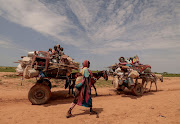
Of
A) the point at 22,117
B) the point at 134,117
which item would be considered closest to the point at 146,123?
the point at 134,117

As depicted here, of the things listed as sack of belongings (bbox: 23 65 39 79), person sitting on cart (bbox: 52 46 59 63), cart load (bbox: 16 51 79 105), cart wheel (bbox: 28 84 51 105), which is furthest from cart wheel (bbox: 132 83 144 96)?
sack of belongings (bbox: 23 65 39 79)

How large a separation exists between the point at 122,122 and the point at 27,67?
17.5 feet

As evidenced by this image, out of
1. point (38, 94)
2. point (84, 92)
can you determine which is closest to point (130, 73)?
point (84, 92)

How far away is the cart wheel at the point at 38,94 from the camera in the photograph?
19.4 ft

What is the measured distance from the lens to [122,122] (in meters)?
4.14

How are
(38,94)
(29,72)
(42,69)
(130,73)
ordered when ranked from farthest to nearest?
1. (130,73)
2. (42,69)
3. (38,94)
4. (29,72)

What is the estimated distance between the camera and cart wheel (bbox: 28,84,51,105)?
5907 mm

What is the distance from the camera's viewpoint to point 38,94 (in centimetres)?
603

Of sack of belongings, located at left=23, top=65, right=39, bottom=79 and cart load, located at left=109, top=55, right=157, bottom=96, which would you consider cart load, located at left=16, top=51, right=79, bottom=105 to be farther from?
cart load, located at left=109, top=55, right=157, bottom=96

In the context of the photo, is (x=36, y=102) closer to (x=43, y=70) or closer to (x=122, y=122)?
(x=43, y=70)

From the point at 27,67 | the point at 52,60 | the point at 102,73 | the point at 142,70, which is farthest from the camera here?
the point at 142,70

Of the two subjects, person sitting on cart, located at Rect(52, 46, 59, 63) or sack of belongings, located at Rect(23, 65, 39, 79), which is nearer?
sack of belongings, located at Rect(23, 65, 39, 79)

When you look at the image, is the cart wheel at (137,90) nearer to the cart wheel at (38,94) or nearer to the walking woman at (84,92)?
the walking woman at (84,92)

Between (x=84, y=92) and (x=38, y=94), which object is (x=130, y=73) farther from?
(x=38, y=94)
